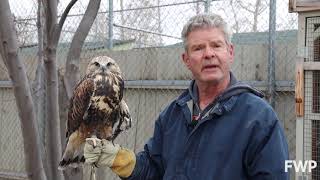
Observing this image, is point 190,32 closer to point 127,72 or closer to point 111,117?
point 111,117

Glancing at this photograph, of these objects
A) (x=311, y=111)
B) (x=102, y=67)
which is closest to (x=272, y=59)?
(x=311, y=111)

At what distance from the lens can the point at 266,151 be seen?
1.89 m

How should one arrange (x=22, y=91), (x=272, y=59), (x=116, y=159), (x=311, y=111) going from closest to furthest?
(x=116, y=159)
(x=22, y=91)
(x=311, y=111)
(x=272, y=59)

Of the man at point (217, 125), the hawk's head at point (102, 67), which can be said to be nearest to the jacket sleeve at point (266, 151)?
the man at point (217, 125)

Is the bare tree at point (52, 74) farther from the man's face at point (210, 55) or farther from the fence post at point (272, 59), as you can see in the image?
the fence post at point (272, 59)

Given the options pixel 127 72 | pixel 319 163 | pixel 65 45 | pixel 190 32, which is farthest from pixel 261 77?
pixel 65 45

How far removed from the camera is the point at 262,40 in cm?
472

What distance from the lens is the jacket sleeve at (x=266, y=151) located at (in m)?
1.88

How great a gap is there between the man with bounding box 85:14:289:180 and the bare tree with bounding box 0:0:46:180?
508mm

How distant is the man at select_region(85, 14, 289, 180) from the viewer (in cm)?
192

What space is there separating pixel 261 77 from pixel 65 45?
2.84 m

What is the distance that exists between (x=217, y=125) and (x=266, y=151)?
0.77 ft

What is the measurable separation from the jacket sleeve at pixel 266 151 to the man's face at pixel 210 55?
0.25 metres

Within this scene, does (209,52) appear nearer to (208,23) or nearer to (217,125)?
(208,23)
